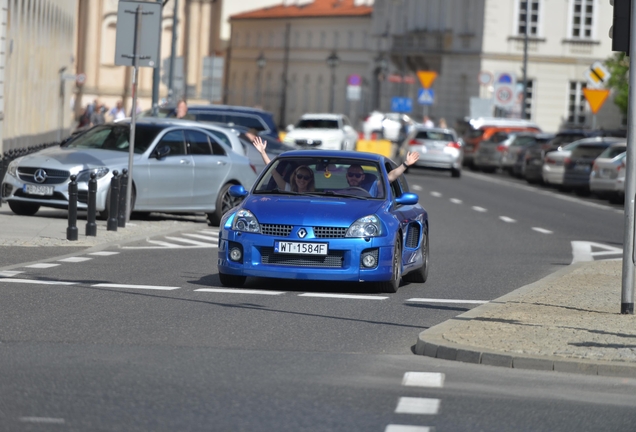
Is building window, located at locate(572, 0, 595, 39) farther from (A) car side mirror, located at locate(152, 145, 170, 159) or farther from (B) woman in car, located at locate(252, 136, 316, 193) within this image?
(B) woman in car, located at locate(252, 136, 316, 193)

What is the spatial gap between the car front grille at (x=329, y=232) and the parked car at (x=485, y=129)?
139ft

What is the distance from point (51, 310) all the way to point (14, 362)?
291cm

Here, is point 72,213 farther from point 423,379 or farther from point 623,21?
point 423,379

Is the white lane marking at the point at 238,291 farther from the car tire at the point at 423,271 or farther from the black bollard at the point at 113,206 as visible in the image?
the black bollard at the point at 113,206

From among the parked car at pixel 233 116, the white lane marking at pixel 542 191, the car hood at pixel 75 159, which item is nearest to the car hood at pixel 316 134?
the white lane marking at pixel 542 191

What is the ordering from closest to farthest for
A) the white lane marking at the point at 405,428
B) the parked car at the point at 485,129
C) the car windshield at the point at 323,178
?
the white lane marking at the point at 405,428 → the car windshield at the point at 323,178 → the parked car at the point at 485,129

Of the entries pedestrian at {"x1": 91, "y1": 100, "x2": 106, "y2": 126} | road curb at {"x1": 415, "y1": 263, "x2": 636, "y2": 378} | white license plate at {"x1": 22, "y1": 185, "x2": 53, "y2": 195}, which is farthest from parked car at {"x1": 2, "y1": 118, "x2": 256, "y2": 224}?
pedestrian at {"x1": 91, "y1": 100, "x2": 106, "y2": 126}

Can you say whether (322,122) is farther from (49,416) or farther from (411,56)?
(49,416)

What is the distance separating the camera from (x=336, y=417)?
7832mm

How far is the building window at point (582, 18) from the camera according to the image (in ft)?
266

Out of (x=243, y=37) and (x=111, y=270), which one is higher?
(x=243, y=37)

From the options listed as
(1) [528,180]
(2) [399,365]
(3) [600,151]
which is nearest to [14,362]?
(2) [399,365]

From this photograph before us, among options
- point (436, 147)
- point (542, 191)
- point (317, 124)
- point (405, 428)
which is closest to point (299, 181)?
point (405, 428)

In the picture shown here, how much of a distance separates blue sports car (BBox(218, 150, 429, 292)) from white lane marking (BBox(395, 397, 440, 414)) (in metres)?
5.68
